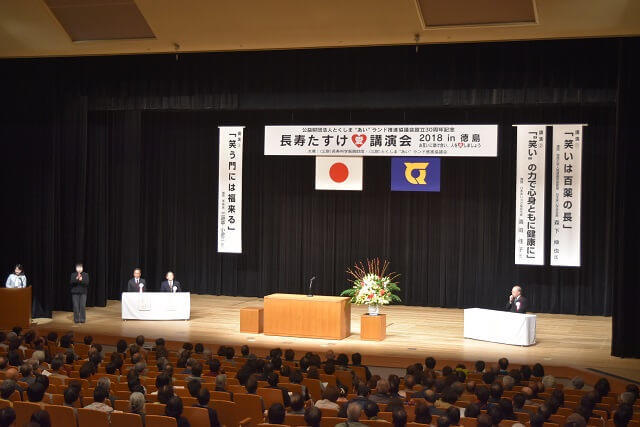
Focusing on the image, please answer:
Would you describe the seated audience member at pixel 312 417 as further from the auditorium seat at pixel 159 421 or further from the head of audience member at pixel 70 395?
the head of audience member at pixel 70 395

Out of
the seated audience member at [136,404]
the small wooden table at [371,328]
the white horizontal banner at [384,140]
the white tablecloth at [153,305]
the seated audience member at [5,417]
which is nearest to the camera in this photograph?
the seated audience member at [5,417]

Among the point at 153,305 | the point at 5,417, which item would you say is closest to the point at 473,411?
the point at 5,417

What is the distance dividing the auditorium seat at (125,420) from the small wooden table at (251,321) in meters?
8.52

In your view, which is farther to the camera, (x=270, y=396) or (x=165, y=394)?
(x=270, y=396)

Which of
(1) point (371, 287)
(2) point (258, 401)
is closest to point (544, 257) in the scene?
(1) point (371, 287)

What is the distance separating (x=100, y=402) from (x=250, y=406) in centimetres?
122

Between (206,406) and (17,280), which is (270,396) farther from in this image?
(17,280)

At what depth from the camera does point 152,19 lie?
14.1 m

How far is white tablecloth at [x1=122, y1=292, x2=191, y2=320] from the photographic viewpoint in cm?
1595

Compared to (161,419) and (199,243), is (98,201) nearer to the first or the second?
(199,243)

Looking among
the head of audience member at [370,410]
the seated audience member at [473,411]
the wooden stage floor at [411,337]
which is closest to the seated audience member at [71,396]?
the head of audience member at [370,410]

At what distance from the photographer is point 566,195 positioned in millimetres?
17062

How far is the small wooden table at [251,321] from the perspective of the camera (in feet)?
48.1

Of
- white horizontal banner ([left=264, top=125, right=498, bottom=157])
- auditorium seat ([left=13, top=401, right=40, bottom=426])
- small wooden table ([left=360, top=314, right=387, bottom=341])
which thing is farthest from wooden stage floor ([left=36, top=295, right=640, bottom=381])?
auditorium seat ([left=13, top=401, right=40, bottom=426])
